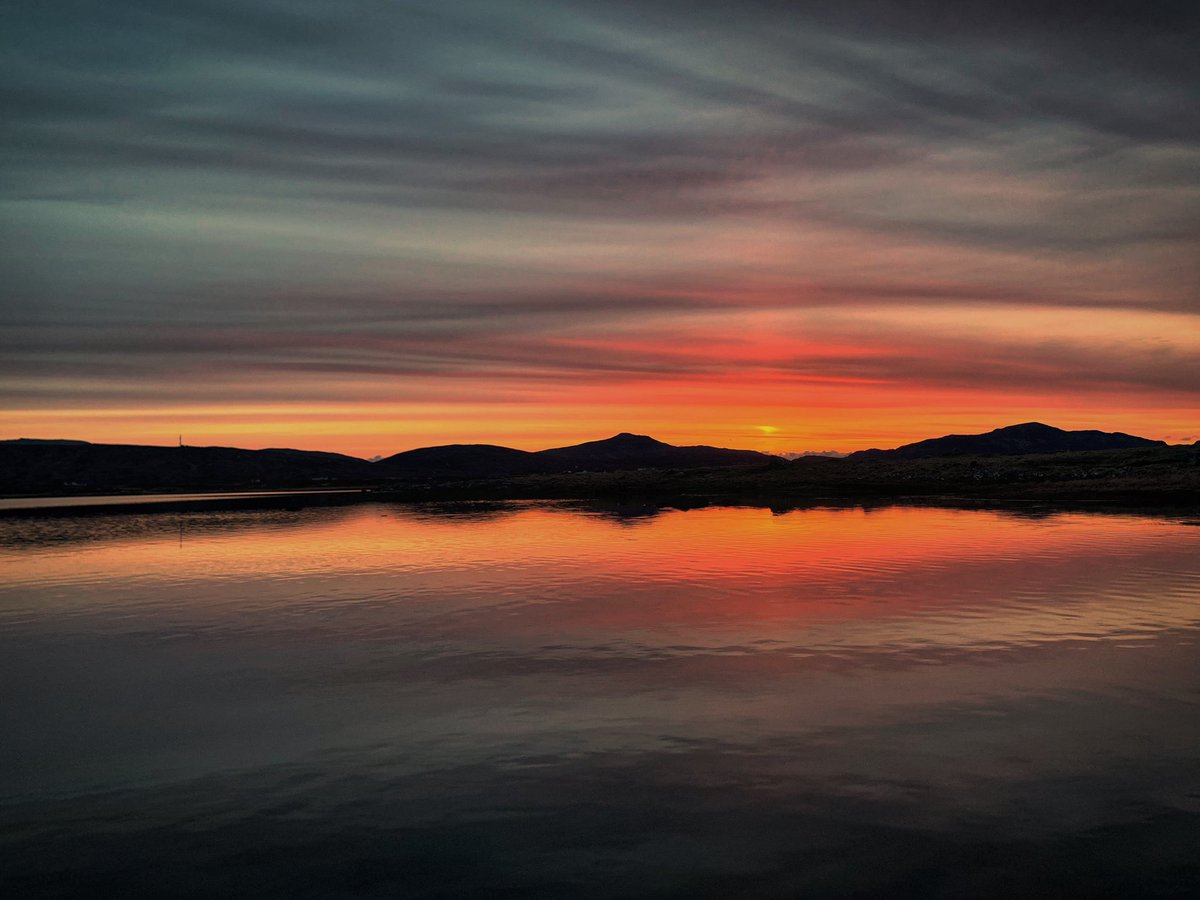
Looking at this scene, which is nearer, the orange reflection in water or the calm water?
the calm water

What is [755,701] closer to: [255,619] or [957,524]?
[255,619]

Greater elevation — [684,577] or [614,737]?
[684,577]

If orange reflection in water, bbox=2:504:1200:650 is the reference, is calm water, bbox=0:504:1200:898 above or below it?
below

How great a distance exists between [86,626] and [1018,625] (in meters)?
25.9

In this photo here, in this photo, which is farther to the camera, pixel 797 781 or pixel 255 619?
pixel 255 619

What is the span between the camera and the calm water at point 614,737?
29.5 ft

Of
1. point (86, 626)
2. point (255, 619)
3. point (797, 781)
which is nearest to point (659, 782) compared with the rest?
point (797, 781)

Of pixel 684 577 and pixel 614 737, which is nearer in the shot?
pixel 614 737

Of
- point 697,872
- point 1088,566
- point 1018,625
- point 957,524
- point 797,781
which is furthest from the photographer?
point 957,524

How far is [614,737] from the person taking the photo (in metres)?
12.9

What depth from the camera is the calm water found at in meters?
8.98

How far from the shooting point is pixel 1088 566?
3003cm

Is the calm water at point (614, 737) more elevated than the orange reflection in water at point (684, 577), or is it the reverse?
the orange reflection in water at point (684, 577)

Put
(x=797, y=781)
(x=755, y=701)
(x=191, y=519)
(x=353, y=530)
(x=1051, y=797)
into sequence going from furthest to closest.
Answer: (x=191, y=519) < (x=353, y=530) < (x=755, y=701) < (x=797, y=781) < (x=1051, y=797)
